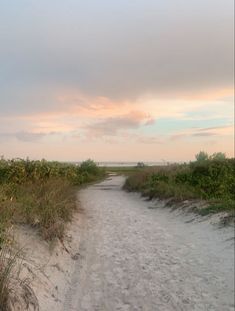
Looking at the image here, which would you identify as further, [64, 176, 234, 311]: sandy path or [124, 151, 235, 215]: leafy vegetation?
A: [124, 151, 235, 215]: leafy vegetation

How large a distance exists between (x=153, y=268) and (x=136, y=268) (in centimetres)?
31

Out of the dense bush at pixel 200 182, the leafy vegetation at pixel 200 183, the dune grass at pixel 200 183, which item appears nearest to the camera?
the dune grass at pixel 200 183

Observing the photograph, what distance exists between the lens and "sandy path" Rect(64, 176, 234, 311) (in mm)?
6980

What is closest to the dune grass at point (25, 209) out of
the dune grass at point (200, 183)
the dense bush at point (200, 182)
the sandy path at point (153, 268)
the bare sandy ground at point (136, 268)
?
the bare sandy ground at point (136, 268)

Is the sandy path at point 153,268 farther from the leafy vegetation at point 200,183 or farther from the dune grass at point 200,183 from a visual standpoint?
the leafy vegetation at point 200,183

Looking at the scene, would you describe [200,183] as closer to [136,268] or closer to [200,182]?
[200,182]

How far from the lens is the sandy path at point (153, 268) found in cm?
698

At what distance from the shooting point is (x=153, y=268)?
8609 millimetres

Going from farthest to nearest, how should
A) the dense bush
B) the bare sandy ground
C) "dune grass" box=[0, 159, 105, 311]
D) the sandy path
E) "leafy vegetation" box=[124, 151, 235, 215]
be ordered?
the dense bush → "leafy vegetation" box=[124, 151, 235, 215] → the sandy path → the bare sandy ground → "dune grass" box=[0, 159, 105, 311]

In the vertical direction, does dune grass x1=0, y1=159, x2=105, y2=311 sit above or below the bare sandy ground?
above

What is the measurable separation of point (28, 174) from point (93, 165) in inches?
1291

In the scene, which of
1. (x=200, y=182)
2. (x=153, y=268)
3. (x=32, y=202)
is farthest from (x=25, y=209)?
(x=200, y=182)

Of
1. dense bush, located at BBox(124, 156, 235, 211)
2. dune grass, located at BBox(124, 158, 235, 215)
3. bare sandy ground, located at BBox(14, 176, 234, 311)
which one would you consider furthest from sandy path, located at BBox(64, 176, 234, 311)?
dense bush, located at BBox(124, 156, 235, 211)

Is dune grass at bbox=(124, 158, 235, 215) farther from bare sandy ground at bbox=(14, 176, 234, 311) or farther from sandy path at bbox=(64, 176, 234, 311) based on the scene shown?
bare sandy ground at bbox=(14, 176, 234, 311)
